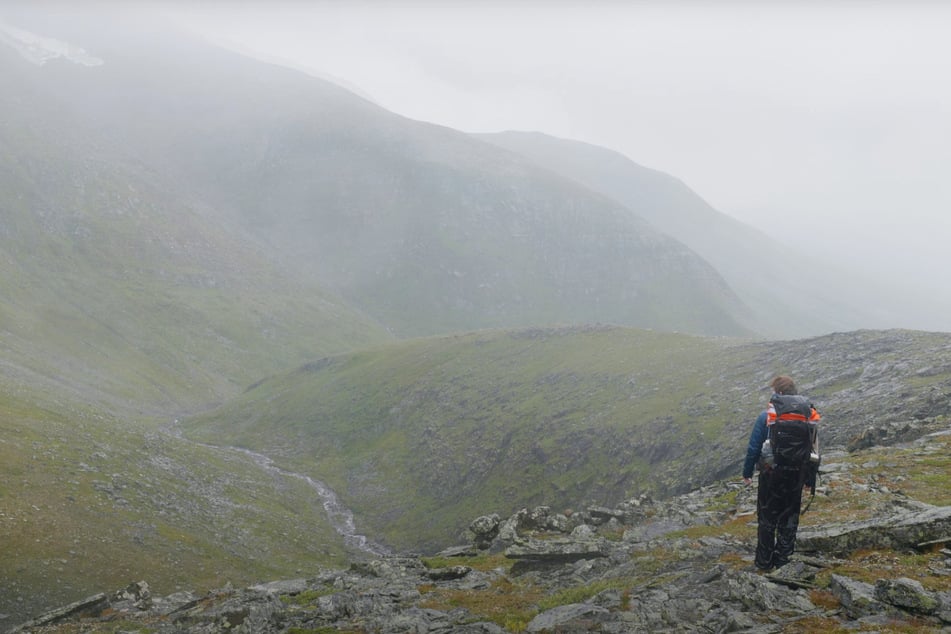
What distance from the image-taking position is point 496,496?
71.1 metres

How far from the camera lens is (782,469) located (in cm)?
1742

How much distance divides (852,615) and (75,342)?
6810 inches

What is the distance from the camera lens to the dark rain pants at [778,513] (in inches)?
682

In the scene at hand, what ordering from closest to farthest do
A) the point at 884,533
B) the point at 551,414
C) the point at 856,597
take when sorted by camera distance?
the point at 856,597 < the point at 884,533 < the point at 551,414

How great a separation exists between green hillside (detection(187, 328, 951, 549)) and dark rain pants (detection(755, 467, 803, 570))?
23243 mm

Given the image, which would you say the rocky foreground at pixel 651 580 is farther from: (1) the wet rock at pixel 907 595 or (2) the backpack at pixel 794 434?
(2) the backpack at pixel 794 434

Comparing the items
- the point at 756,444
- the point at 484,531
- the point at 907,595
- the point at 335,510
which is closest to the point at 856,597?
the point at 907,595

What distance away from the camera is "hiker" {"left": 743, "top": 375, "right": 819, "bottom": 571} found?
17250 mm

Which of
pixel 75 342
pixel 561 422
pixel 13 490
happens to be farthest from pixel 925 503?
pixel 75 342

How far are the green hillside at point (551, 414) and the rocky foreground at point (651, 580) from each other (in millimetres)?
15254

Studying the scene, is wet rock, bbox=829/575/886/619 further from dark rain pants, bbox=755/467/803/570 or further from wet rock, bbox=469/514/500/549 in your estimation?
wet rock, bbox=469/514/500/549

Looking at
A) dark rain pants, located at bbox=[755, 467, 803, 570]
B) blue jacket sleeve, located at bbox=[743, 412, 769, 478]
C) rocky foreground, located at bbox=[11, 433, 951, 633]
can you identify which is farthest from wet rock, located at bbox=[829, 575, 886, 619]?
blue jacket sleeve, located at bbox=[743, 412, 769, 478]

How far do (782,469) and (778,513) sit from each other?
1309 millimetres

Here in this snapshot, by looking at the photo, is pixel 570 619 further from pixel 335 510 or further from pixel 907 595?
pixel 335 510
